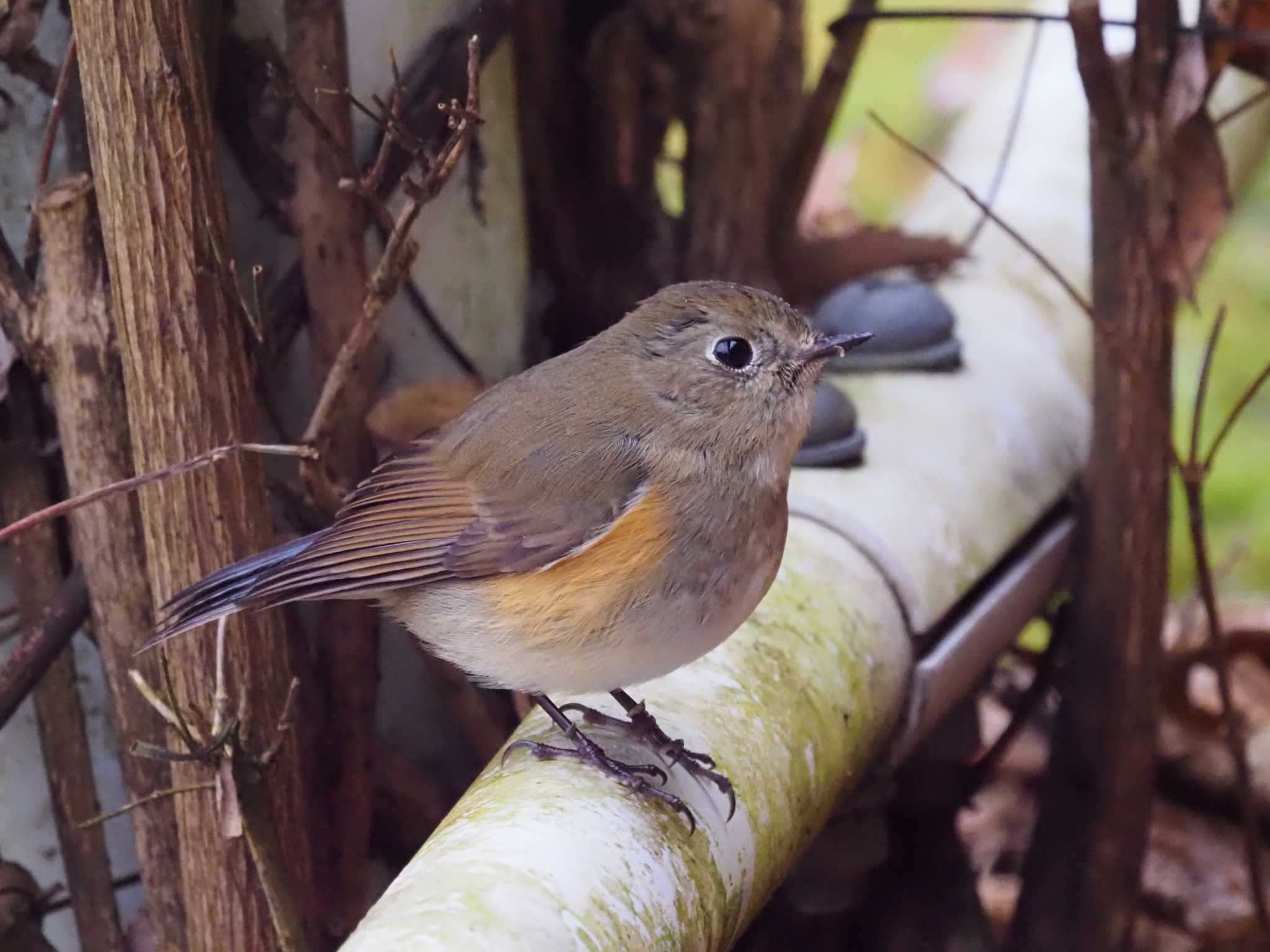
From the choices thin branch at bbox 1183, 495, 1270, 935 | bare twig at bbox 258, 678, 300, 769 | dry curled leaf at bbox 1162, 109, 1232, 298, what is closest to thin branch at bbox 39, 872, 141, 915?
bare twig at bbox 258, 678, 300, 769

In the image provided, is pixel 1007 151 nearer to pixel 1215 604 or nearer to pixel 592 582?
Result: pixel 1215 604

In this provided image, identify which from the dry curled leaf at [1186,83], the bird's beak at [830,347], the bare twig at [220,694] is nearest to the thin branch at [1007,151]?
the dry curled leaf at [1186,83]

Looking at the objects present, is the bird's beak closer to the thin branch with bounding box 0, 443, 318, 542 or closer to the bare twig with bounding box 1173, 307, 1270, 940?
the bare twig with bounding box 1173, 307, 1270, 940

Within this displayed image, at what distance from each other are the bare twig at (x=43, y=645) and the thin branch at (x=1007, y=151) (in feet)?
6.42

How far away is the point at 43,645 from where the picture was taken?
→ 1.63 meters

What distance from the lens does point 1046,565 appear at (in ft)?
7.50

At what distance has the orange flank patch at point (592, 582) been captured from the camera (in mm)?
1487

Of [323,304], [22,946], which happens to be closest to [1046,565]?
[323,304]

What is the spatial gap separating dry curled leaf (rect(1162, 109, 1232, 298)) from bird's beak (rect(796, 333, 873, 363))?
69 cm

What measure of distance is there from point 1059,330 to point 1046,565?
68 centimetres

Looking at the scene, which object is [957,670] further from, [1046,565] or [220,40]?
[220,40]

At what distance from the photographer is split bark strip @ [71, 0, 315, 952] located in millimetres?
1370

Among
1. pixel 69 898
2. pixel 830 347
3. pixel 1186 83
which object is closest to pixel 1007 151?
pixel 1186 83

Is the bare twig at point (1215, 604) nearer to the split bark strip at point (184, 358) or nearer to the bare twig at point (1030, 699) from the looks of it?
the bare twig at point (1030, 699)
